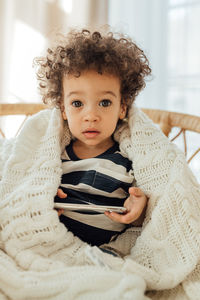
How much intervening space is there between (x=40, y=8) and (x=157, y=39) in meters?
0.61

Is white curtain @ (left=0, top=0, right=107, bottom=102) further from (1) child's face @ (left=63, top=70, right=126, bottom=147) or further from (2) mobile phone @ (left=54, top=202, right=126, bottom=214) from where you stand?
(2) mobile phone @ (left=54, top=202, right=126, bottom=214)

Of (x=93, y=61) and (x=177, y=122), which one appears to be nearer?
(x=93, y=61)

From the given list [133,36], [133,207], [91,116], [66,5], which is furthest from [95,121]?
[66,5]

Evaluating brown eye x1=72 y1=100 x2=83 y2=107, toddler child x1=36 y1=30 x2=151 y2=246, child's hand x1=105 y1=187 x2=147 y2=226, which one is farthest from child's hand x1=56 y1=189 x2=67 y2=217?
brown eye x1=72 y1=100 x2=83 y2=107

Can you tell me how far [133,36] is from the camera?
1761 millimetres

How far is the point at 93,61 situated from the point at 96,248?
1.49ft

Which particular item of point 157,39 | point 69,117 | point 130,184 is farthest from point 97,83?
point 157,39

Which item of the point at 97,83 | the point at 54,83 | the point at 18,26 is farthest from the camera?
the point at 18,26

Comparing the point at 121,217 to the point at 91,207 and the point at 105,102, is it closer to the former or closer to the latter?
the point at 91,207

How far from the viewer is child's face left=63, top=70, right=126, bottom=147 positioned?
2.83ft

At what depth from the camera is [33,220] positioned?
76 centimetres

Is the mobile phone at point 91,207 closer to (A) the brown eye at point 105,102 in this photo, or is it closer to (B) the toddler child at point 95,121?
(B) the toddler child at point 95,121

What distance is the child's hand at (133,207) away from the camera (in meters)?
0.76

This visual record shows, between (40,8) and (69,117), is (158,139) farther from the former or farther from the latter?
(40,8)
